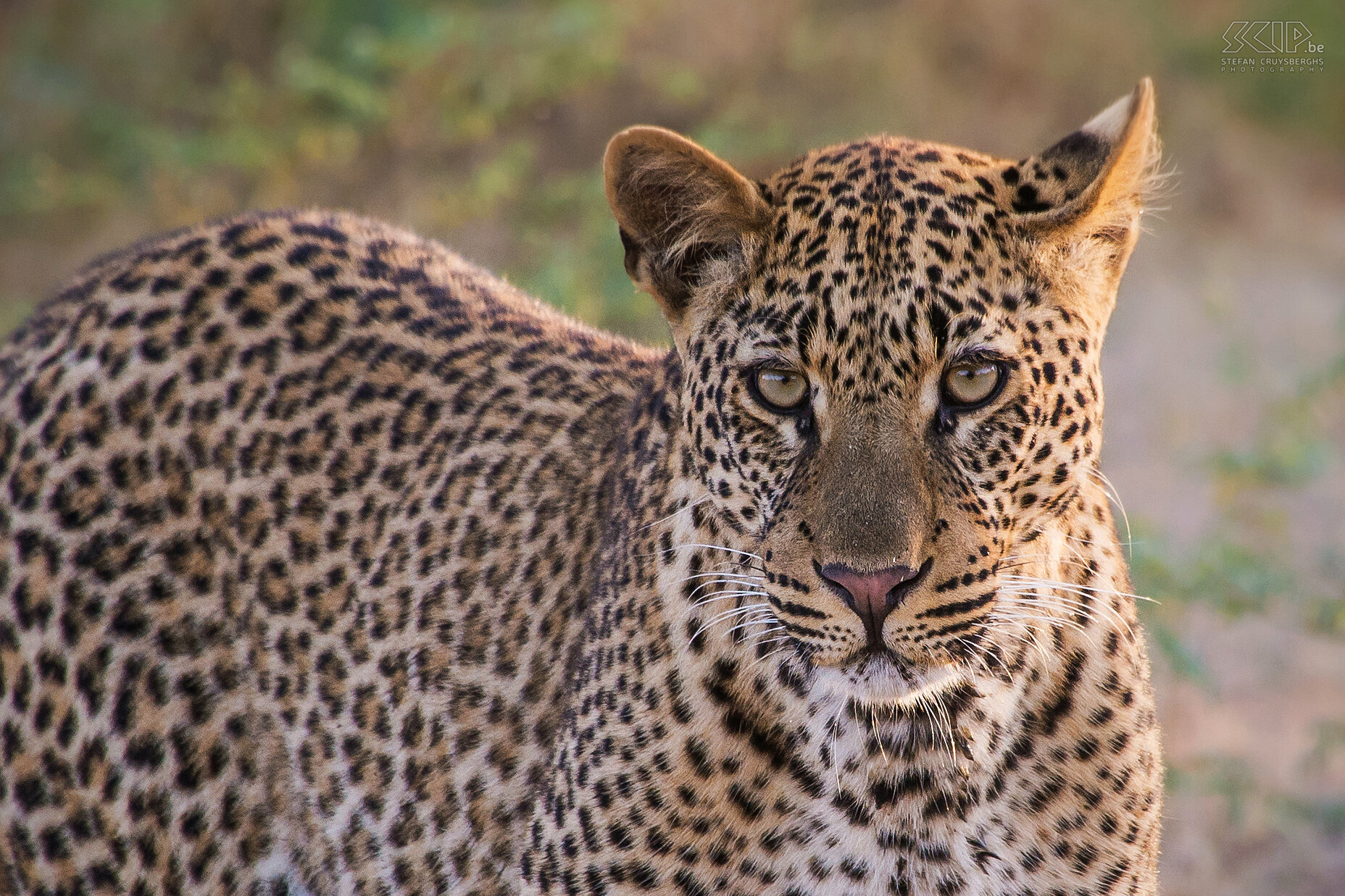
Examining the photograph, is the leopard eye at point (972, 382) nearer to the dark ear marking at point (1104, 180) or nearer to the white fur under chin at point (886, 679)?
the dark ear marking at point (1104, 180)

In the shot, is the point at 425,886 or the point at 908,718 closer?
the point at 908,718

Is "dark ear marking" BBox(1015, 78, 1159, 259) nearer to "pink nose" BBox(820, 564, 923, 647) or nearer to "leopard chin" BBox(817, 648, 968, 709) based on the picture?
"pink nose" BBox(820, 564, 923, 647)

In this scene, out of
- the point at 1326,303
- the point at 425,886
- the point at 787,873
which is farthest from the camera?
the point at 1326,303

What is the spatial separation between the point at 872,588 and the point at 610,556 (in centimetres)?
Answer: 111

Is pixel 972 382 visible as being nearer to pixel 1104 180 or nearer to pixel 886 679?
pixel 1104 180

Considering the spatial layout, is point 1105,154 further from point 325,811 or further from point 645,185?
point 325,811

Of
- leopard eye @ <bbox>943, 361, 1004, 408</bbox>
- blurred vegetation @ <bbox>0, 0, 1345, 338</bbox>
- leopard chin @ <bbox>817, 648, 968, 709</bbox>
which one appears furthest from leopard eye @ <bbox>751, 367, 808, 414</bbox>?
blurred vegetation @ <bbox>0, 0, 1345, 338</bbox>

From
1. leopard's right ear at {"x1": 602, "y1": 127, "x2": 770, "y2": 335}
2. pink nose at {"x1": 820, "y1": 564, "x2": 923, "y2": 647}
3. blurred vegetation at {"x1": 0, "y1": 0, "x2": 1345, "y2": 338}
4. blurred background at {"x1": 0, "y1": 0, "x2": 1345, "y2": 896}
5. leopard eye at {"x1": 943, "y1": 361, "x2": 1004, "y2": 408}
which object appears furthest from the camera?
blurred vegetation at {"x1": 0, "y1": 0, "x2": 1345, "y2": 338}

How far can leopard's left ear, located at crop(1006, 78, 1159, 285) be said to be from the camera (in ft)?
11.7

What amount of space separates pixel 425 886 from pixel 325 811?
397 millimetres

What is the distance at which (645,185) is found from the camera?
392 cm

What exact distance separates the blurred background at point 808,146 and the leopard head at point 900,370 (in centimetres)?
447

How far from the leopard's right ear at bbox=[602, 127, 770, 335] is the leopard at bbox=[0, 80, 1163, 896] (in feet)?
0.04

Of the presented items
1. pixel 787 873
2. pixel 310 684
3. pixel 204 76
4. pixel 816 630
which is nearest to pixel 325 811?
pixel 310 684
